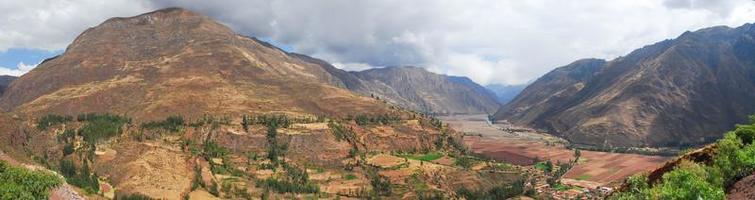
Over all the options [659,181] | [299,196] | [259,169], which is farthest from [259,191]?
[659,181]

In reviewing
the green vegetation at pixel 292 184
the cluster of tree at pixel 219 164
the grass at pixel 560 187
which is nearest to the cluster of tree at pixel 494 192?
the grass at pixel 560 187

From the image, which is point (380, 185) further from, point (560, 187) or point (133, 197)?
point (133, 197)

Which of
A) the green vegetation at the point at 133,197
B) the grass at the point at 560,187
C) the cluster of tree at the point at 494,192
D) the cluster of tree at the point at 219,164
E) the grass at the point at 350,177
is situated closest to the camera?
the green vegetation at the point at 133,197

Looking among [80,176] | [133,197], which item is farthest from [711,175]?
[80,176]

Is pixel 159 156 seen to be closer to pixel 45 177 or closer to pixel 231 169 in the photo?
pixel 231 169

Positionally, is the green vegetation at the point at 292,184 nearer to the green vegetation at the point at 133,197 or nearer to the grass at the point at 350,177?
the grass at the point at 350,177
